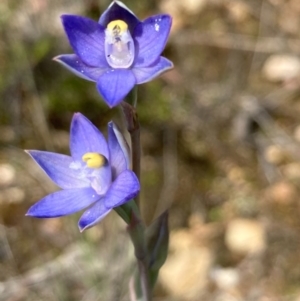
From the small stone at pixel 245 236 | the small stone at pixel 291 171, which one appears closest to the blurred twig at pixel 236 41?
the small stone at pixel 291 171

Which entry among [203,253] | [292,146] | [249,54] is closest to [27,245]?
[203,253]

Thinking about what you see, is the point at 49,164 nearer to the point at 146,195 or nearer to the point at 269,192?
the point at 146,195

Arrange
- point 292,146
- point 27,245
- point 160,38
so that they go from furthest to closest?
point 292,146 < point 27,245 < point 160,38

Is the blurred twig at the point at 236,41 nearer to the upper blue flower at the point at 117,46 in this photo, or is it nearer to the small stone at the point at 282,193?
the small stone at the point at 282,193

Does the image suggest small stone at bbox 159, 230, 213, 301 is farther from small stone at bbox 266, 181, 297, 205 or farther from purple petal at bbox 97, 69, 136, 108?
purple petal at bbox 97, 69, 136, 108

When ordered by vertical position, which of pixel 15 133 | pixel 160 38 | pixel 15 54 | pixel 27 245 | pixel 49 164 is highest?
pixel 160 38

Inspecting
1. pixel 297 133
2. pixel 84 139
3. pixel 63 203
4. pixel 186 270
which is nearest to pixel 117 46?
pixel 84 139

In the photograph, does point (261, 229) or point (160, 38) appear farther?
point (261, 229)
